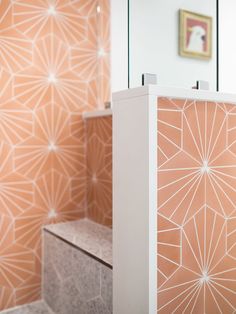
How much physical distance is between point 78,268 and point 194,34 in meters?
1.06

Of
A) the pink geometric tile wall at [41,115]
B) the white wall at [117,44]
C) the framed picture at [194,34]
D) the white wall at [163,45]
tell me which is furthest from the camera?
the white wall at [117,44]

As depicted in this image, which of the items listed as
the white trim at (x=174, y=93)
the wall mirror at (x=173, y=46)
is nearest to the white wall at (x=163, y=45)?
the wall mirror at (x=173, y=46)

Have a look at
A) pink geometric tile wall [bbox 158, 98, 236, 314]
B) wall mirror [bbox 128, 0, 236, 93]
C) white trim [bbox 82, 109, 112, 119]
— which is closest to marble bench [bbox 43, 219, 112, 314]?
→ pink geometric tile wall [bbox 158, 98, 236, 314]

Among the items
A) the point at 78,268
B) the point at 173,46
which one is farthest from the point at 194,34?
the point at 78,268

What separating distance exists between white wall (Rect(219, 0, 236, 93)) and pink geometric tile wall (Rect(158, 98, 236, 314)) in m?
0.17

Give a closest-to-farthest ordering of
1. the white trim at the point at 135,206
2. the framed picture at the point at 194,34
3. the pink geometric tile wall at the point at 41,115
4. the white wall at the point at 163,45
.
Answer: the white trim at the point at 135,206 → the white wall at the point at 163,45 → the framed picture at the point at 194,34 → the pink geometric tile wall at the point at 41,115

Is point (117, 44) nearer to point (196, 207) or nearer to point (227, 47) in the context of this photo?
point (227, 47)

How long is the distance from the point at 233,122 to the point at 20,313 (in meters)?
1.28

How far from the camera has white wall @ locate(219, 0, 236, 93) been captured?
118 cm

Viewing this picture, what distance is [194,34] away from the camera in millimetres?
1375

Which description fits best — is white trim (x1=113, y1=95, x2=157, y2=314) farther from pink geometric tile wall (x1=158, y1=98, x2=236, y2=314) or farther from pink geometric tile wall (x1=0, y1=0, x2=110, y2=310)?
pink geometric tile wall (x1=0, y1=0, x2=110, y2=310)

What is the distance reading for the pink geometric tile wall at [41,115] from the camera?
159 cm

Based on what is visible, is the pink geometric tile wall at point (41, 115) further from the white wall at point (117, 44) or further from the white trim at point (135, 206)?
the white trim at point (135, 206)

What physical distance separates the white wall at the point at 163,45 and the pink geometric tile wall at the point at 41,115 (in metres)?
0.52
